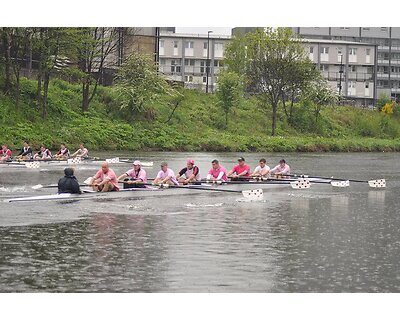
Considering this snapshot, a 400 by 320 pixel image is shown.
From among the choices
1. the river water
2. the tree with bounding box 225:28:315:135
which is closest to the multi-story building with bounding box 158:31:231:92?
the tree with bounding box 225:28:315:135

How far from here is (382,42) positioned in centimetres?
12456

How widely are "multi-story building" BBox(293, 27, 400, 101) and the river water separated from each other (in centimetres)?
8810

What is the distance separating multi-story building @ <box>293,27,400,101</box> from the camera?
390 feet

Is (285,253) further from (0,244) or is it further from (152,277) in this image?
(0,244)

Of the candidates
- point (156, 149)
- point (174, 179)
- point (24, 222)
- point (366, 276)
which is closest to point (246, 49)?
point (156, 149)

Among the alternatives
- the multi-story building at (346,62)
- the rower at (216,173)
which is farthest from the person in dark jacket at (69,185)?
the multi-story building at (346,62)

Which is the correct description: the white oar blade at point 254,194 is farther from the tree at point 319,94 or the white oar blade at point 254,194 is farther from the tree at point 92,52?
the tree at point 319,94

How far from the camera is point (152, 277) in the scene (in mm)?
16562

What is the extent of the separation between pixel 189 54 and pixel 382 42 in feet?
116

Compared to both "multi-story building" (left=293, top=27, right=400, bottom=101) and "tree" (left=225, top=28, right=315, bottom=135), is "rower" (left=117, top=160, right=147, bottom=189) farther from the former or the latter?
"multi-story building" (left=293, top=27, right=400, bottom=101)

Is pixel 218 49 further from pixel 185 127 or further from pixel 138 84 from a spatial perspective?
pixel 138 84

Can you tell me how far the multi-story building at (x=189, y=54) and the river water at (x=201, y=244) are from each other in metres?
73.1

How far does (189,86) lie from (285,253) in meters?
72.2
